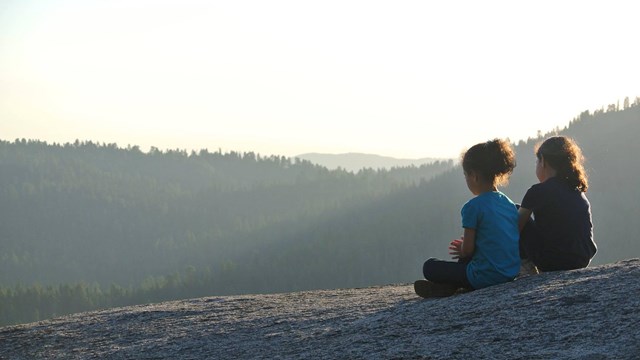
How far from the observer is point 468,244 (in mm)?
10039

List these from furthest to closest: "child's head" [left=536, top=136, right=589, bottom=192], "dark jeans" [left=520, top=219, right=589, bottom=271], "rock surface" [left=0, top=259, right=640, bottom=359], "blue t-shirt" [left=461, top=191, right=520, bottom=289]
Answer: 1. "dark jeans" [left=520, top=219, right=589, bottom=271]
2. "child's head" [left=536, top=136, right=589, bottom=192]
3. "blue t-shirt" [left=461, top=191, right=520, bottom=289]
4. "rock surface" [left=0, top=259, right=640, bottom=359]

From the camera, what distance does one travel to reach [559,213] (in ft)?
34.2

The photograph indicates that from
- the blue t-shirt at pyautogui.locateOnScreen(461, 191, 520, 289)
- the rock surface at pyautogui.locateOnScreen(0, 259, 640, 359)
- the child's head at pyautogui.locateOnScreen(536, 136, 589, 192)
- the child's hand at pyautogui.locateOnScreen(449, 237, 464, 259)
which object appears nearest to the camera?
the rock surface at pyautogui.locateOnScreen(0, 259, 640, 359)

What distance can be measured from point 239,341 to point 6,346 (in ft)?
13.2

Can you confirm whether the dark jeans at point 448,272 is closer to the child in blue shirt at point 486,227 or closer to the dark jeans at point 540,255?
the child in blue shirt at point 486,227

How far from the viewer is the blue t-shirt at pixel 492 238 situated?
995 centimetres

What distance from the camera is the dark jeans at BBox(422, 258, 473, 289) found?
1045cm

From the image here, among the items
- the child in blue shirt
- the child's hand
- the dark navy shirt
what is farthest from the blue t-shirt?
the dark navy shirt

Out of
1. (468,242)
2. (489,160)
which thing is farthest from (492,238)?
(489,160)

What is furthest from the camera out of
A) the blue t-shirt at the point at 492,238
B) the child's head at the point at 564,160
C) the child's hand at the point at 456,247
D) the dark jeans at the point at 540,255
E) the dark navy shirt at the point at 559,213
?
the dark jeans at the point at 540,255

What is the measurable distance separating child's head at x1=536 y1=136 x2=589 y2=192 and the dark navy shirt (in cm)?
9

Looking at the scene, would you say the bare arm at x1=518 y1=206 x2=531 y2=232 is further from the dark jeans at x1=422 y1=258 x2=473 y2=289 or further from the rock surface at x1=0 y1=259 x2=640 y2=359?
the dark jeans at x1=422 y1=258 x2=473 y2=289

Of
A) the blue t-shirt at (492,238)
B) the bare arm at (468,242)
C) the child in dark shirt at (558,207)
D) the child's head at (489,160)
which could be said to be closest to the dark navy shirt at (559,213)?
the child in dark shirt at (558,207)

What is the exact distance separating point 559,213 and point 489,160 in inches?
44.9
